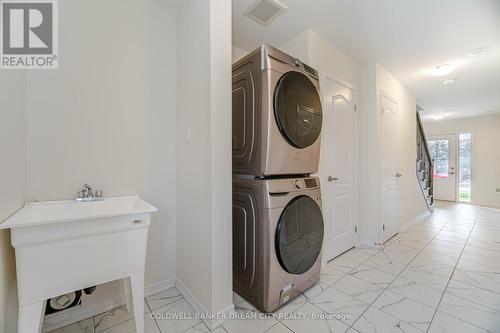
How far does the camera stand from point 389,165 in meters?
2.99

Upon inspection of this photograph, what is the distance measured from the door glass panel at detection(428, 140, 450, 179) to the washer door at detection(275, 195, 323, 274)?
692cm

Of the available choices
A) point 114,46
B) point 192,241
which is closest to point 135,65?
point 114,46

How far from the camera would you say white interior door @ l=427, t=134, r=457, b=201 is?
611 centimetres

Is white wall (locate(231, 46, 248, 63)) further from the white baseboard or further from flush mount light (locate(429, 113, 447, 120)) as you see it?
flush mount light (locate(429, 113, 447, 120))

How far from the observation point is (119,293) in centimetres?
153

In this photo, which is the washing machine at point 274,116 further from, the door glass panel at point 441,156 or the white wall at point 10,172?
the door glass panel at point 441,156

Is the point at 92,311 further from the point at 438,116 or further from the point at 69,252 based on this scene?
the point at 438,116

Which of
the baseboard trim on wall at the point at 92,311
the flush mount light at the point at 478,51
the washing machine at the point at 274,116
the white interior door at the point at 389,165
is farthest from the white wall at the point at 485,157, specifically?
the baseboard trim on wall at the point at 92,311

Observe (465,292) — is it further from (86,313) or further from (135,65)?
(135,65)

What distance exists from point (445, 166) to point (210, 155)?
311 inches

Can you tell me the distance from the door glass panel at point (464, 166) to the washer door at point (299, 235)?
6912mm

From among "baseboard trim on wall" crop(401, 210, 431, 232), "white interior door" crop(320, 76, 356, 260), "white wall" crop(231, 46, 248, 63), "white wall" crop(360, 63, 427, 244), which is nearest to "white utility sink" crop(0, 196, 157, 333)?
"white interior door" crop(320, 76, 356, 260)

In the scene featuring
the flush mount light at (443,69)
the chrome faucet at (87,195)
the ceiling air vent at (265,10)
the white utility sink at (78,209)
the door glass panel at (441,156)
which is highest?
the ceiling air vent at (265,10)

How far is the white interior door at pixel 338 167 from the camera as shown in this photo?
7.34 ft
